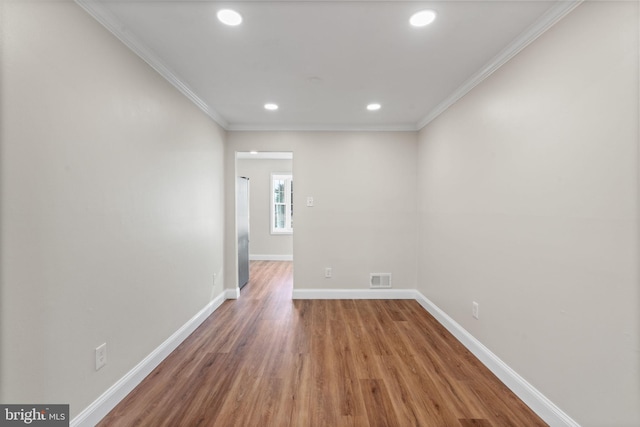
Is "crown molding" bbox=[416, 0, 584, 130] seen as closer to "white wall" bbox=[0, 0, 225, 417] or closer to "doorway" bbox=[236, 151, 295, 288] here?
"white wall" bbox=[0, 0, 225, 417]

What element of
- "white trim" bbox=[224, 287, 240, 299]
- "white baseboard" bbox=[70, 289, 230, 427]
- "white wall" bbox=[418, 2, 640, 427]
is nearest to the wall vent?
"white wall" bbox=[418, 2, 640, 427]

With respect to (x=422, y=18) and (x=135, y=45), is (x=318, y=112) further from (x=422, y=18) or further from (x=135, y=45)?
(x=135, y=45)

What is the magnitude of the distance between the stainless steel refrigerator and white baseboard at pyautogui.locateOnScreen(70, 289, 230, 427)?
51.7 inches

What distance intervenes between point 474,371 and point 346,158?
2746 millimetres

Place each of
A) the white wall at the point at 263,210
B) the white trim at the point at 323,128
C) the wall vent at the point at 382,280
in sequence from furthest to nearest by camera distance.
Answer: the white wall at the point at 263,210, the wall vent at the point at 382,280, the white trim at the point at 323,128

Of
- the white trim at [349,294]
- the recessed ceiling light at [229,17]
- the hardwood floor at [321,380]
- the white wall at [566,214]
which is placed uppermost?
the recessed ceiling light at [229,17]

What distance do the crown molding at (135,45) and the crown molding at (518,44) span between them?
262 cm

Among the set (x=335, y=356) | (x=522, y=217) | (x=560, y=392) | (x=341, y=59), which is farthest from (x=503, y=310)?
(x=341, y=59)

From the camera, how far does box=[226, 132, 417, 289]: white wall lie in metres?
3.59

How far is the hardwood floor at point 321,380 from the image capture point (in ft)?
5.10

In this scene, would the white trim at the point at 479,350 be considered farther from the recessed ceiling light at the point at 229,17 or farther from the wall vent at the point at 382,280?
the recessed ceiling light at the point at 229,17

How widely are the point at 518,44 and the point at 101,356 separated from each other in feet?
11.1

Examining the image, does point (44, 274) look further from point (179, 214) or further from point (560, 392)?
point (560, 392)

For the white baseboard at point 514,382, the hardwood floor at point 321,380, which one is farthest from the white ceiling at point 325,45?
the hardwood floor at point 321,380
